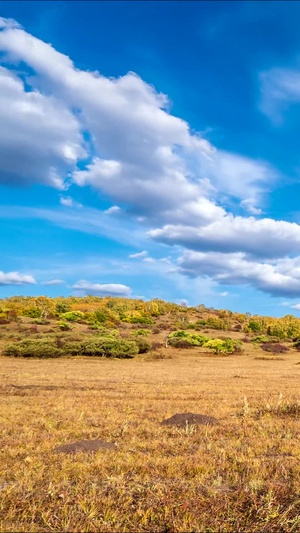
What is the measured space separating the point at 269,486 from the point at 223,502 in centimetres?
97

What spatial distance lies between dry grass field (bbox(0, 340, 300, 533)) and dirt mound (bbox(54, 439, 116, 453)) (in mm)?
247

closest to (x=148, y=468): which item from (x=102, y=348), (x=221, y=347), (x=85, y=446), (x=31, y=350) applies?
(x=85, y=446)

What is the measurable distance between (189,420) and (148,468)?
4435 millimetres

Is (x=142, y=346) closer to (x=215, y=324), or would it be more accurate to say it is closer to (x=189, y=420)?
(x=189, y=420)

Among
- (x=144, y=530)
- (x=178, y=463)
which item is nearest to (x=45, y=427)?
(x=178, y=463)

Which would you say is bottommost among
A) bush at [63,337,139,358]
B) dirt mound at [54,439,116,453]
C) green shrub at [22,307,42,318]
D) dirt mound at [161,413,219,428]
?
dirt mound at [54,439,116,453]

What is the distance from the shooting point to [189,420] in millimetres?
11047

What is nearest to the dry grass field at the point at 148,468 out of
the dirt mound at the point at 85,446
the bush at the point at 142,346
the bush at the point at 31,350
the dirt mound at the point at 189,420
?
the dirt mound at the point at 85,446

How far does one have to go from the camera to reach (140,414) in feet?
39.7

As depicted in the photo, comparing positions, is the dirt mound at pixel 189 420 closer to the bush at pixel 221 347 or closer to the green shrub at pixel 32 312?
the bush at pixel 221 347

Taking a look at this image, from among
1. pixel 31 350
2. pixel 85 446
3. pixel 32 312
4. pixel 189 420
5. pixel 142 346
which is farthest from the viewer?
pixel 32 312

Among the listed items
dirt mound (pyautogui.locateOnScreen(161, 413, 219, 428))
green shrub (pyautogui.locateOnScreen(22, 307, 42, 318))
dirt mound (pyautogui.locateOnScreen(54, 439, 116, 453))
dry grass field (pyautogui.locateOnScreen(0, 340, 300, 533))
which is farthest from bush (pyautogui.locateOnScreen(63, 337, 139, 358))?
green shrub (pyautogui.locateOnScreen(22, 307, 42, 318))

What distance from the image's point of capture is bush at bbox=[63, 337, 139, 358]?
36.7 meters

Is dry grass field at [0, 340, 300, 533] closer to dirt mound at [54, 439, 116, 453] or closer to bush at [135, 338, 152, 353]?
dirt mound at [54, 439, 116, 453]
